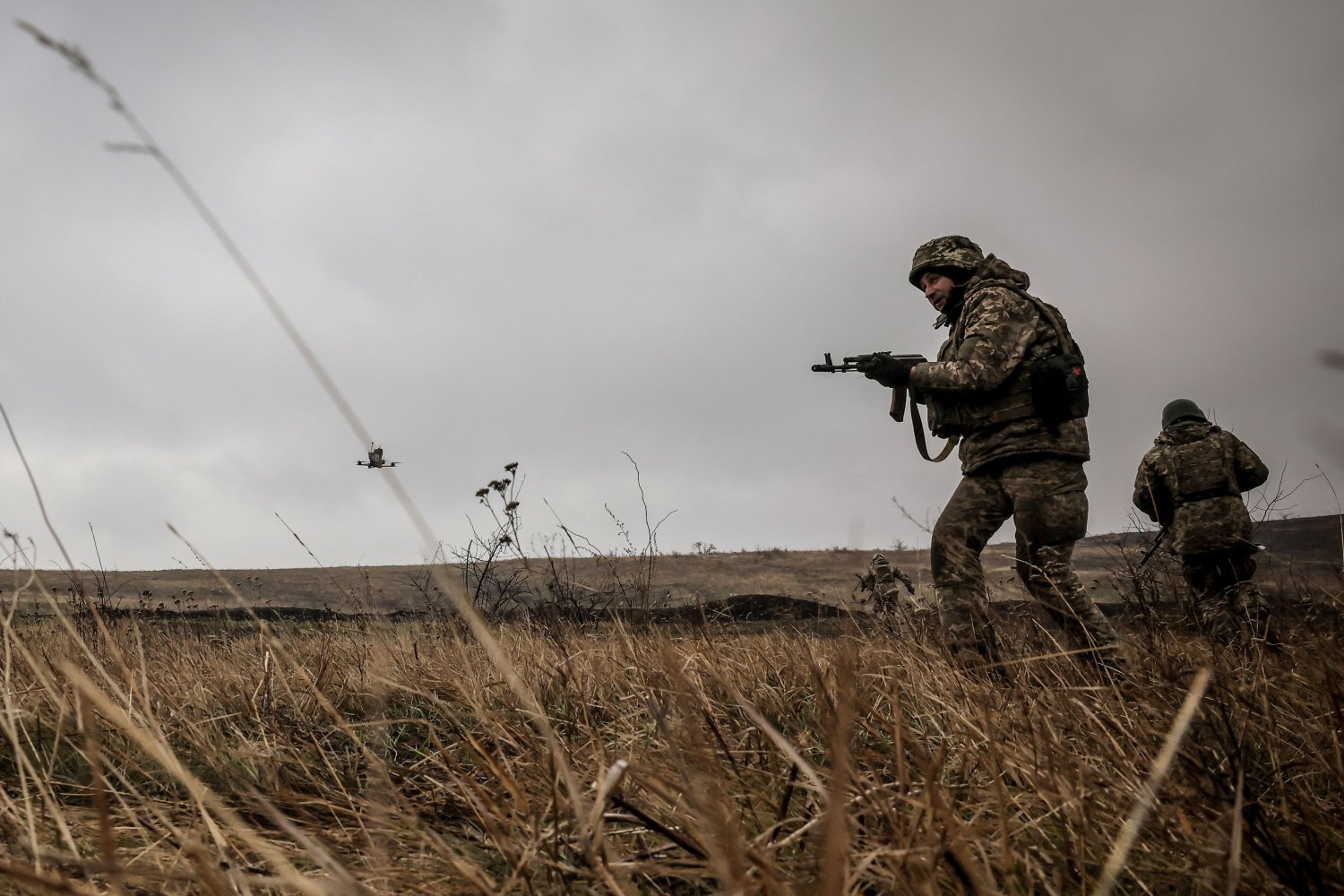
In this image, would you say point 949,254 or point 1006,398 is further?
point 949,254

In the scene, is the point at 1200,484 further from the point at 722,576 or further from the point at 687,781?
the point at 722,576

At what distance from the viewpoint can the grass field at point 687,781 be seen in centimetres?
82

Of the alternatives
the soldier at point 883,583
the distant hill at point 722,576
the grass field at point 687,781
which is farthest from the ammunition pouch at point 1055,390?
the distant hill at point 722,576

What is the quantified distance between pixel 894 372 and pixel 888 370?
0.11 ft

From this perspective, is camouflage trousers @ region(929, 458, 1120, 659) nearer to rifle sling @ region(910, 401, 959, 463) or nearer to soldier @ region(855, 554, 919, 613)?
rifle sling @ region(910, 401, 959, 463)

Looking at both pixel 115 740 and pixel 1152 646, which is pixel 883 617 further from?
pixel 115 740

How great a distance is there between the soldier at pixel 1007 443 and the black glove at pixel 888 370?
8.1 inches

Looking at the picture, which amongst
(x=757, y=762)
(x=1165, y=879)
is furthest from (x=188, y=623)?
(x=1165, y=879)

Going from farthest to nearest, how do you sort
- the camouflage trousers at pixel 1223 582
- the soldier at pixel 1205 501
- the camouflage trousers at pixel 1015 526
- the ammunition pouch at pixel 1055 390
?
the soldier at pixel 1205 501 < the camouflage trousers at pixel 1223 582 < the ammunition pouch at pixel 1055 390 < the camouflage trousers at pixel 1015 526

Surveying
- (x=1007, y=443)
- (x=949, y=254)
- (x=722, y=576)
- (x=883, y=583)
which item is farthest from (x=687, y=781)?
(x=722, y=576)

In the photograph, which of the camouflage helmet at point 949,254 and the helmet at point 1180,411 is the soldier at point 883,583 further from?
the helmet at point 1180,411

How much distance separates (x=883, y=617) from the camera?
3900 mm

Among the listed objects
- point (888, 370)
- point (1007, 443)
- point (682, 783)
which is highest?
point (888, 370)

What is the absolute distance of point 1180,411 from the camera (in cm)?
619
